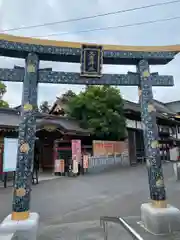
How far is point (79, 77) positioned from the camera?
5105 mm

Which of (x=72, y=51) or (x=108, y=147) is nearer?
(x=72, y=51)

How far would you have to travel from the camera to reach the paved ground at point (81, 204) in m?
4.82

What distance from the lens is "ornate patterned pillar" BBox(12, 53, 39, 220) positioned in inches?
164

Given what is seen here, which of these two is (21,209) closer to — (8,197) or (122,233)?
(122,233)

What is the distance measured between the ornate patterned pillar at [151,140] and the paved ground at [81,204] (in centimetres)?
112

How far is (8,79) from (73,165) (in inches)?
362

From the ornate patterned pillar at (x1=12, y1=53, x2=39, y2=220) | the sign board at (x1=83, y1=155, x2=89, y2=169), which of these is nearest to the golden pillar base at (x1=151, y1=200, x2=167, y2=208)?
the ornate patterned pillar at (x1=12, y1=53, x2=39, y2=220)

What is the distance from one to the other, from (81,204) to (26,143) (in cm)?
373

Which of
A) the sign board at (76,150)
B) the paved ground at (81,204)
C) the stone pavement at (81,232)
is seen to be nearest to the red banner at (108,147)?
the sign board at (76,150)

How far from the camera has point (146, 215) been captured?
15.1 ft

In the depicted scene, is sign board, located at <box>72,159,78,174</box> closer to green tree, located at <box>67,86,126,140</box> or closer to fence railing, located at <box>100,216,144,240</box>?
green tree, located at <box>67,86,126,140</box>

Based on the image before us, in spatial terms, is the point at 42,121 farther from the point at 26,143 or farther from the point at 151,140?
the point at 151,140

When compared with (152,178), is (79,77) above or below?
above

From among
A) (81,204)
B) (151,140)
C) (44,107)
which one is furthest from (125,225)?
(44,107)
